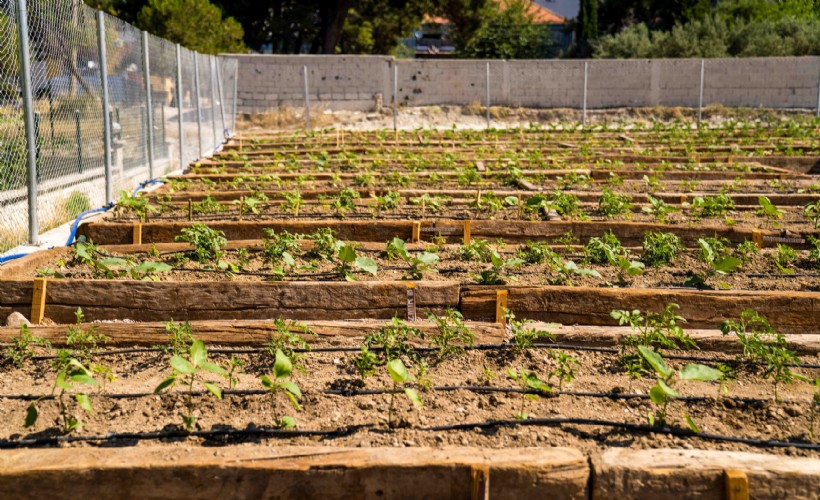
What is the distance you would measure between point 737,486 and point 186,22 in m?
23.9

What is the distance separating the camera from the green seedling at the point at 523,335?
4223 mm

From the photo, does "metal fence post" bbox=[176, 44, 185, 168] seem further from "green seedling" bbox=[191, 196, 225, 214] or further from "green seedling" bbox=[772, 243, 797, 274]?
"green seedling" bbox=[772, 243, 797, 274]

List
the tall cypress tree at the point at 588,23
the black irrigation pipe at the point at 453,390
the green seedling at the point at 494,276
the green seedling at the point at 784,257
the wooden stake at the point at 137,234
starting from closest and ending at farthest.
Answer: the black irrigation pipe at the point at 453,390, the green seedling at the point at 494,276, the green seedling at the point at 784,257, the wooden stake at the point at 137,234, the tall cypress tree at the point at 588,23

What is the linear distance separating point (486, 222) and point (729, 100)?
69.0 ft

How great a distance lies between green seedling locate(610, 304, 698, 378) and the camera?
159 inches

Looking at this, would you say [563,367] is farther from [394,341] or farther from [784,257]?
[784,257]

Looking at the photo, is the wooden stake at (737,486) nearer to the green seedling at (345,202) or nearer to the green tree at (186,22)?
the green seedling at (345,202)

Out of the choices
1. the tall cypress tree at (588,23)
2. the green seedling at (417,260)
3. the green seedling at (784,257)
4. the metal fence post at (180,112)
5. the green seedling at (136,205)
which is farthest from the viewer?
the tall cypress tree at (588,23)

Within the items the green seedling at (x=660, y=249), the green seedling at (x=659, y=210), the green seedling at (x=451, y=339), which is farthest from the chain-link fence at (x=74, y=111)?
the green seedling at (x=659, y=210)

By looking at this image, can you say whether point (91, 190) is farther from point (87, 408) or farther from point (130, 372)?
point (87, 408)

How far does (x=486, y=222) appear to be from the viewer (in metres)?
7.01

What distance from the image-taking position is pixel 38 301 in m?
4.79

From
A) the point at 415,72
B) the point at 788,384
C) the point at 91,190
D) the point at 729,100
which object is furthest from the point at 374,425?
the point at 729,100

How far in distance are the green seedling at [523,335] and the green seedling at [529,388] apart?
1.40 feet
